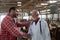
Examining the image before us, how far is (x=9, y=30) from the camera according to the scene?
3260mm

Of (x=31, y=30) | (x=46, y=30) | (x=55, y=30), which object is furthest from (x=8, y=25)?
(x=55, y=30)

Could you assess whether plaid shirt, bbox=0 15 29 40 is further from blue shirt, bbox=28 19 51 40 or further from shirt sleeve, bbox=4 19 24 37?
blue shirt, bbox=28 19 51 40

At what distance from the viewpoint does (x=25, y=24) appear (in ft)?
12.3

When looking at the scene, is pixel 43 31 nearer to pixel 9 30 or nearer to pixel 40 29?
pixel 40 29

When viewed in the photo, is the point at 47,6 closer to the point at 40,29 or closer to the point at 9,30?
the point at 40,29

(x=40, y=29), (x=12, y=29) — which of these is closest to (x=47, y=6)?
(x=40, y=29)

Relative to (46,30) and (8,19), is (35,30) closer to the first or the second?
(46,30)

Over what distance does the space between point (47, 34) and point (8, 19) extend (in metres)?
0.76

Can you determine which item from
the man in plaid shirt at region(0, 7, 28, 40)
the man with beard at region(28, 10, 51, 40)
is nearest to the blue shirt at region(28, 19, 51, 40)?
the man with beard at region(28, 10, 51, 40)

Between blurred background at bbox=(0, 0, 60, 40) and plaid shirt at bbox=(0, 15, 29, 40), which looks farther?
blurred background at bbox=(0, 0, 60, 40)

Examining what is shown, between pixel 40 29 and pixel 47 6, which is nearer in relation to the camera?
pixel 40 29

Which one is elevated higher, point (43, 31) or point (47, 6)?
point (47, 6)

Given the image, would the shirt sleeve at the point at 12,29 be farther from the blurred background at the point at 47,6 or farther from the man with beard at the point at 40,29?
the blurred background at the point at 47,6

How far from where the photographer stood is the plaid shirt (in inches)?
128
